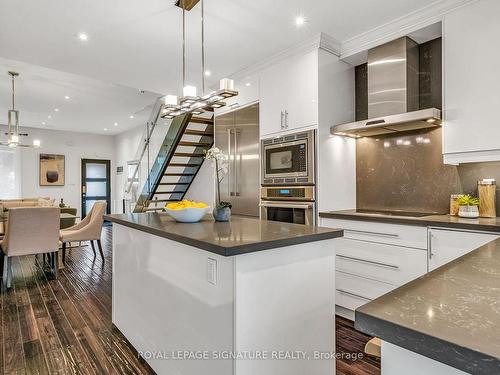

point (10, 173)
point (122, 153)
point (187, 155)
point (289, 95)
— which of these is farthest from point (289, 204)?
point (10, 173)

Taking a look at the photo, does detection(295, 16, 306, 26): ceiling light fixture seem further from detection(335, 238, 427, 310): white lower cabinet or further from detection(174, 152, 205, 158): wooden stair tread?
detection(174, 152, 205, 158): wooden stair tread

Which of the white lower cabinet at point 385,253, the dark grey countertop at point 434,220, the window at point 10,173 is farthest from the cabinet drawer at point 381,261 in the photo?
the window at point 10,173

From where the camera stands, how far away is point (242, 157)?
404 cm

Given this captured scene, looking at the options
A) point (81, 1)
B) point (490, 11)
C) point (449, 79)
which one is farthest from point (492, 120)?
point (81, 1)

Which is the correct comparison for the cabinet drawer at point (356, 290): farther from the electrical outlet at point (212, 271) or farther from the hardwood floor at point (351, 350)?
the electrical outlet at point (212, 271)

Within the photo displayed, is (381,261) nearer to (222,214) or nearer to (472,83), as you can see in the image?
(222,214)

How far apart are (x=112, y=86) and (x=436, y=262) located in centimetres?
557

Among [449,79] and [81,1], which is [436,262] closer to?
[449,79]

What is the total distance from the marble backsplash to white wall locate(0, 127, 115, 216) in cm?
933

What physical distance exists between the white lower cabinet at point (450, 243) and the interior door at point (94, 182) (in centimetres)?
1026

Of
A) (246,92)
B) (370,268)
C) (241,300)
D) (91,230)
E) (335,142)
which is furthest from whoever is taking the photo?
(91,230)

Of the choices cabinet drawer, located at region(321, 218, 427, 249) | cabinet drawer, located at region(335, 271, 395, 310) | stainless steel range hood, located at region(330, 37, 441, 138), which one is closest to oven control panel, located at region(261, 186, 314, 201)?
cabinet drawer, located at region(321, 218, 427, 249)

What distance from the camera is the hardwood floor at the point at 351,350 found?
83.7 inches

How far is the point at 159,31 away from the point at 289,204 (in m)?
2.11
